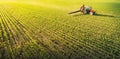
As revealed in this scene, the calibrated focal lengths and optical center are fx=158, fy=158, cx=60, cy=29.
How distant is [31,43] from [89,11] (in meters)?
14.6

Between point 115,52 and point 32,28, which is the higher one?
point 32,28

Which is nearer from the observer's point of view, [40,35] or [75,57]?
[75,57]

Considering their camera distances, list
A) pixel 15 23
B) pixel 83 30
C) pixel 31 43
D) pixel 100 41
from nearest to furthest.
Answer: pixel 31 43
pixel 100 41
pixel 83 30
pixel 15 23

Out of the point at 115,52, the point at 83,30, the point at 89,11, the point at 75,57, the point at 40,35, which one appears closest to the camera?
the point at 75,57

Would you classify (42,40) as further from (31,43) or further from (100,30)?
(100,30)

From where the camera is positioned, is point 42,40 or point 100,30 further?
point 100,30

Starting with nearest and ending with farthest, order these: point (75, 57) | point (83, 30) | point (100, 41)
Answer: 1. point (75, 57)
2. point (100, 41)
3. point (83, 30)

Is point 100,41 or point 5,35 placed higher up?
point 5,35

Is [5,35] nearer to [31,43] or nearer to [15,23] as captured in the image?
[31,43]

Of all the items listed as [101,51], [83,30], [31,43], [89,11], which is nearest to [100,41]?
[101,51]

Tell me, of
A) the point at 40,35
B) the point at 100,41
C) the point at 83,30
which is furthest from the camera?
the point at 83,30

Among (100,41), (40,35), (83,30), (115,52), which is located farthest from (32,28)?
(115,52)

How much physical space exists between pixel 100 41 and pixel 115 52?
86.9 inches

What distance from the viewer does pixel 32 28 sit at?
55.2ft
